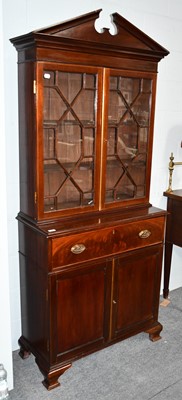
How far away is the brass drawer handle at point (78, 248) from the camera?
1931 millimetres

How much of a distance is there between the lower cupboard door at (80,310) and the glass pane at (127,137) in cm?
45

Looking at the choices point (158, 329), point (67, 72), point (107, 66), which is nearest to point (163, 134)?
point (107, 66)

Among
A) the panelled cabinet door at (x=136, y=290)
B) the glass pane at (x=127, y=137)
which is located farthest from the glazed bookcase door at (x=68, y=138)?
the panelled cabinet door at (x=136, y=290)

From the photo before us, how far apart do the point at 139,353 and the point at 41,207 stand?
1.17 m

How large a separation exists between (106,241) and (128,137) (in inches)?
24.7

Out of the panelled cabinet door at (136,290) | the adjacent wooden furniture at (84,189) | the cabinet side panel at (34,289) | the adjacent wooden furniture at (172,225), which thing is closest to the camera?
the adjacent wooden furniture at (84,189)

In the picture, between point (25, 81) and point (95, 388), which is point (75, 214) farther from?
point (95, 388)

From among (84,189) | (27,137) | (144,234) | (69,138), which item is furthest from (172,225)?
(27,137)

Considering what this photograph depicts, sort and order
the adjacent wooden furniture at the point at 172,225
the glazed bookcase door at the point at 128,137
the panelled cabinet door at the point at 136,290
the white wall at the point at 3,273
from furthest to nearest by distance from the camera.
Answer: the adjacent wooden furniture at the point at 172,225
the panelled cabinet door at the point at 136,290
the glazed bookcase door at the point at 128,137
the white wall at the point at 3,273

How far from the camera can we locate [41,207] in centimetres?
190

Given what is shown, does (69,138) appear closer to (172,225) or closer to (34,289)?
(34,289)

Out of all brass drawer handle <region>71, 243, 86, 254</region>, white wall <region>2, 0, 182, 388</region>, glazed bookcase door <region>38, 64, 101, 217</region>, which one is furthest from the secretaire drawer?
white wall <region>2, 0, 182, 388</region>

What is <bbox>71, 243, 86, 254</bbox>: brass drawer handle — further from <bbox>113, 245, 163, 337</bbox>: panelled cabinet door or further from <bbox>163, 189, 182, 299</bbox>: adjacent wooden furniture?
<bbox>163, 189, 182, 299</bbox>: adjacent wooden furniture

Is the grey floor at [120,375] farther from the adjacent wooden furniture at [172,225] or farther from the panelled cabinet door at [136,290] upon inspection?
the adjacent wooden furniture at [172,225]
